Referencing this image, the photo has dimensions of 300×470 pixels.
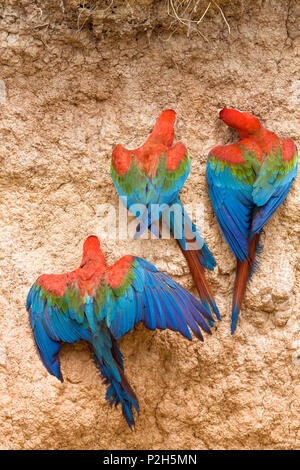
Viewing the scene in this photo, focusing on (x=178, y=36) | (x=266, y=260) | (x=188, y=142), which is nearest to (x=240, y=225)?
(x=266, y=260)

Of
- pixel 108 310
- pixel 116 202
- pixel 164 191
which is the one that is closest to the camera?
pixel 108 310

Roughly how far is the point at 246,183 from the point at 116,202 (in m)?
0.50

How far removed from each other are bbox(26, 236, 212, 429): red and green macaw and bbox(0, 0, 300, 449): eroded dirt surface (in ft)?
0.30

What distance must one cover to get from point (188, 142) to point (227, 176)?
24cm

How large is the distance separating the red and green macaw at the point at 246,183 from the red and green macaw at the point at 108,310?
0.28 m

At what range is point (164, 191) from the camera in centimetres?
216

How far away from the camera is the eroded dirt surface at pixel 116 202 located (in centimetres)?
216

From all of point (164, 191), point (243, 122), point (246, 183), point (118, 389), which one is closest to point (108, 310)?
point (118, 389)

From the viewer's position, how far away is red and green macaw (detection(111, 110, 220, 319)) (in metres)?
2.16

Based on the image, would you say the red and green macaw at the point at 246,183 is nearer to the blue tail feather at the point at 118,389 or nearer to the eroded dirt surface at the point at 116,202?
the eroded dirt surface at the point at 116,202

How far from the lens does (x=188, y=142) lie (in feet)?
7.64

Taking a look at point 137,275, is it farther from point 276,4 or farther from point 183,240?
point 276,4

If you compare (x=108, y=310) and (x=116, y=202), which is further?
(x=116, y=202)

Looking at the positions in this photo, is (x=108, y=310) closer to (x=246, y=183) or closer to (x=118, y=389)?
(x=118, y=389)
